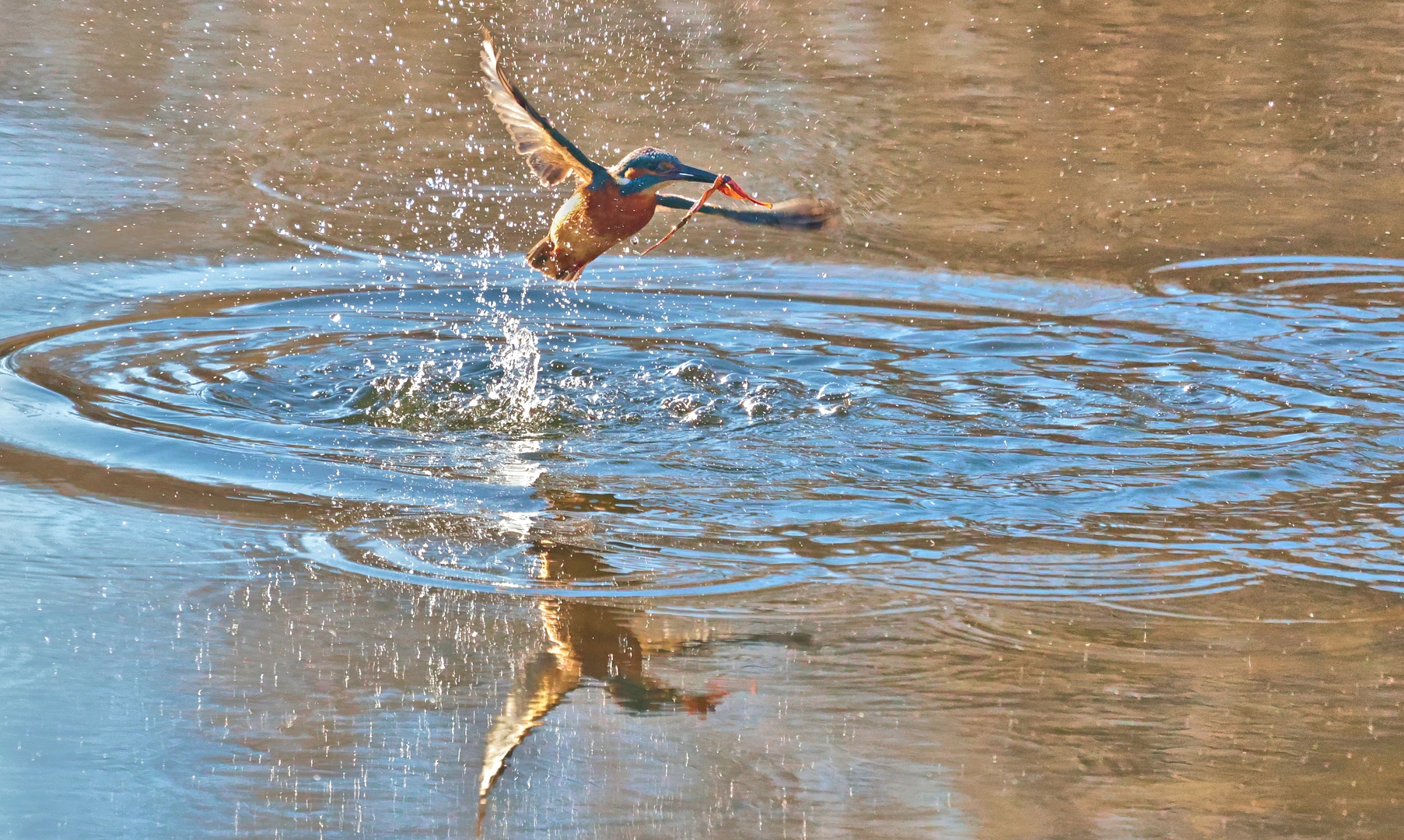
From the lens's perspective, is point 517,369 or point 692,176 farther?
point 517,369

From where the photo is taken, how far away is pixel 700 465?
387cm

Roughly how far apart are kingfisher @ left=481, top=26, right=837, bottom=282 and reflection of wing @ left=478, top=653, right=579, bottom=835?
142cm

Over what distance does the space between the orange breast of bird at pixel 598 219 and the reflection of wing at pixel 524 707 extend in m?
1.49

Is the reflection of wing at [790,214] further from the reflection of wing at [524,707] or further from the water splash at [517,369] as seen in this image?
the reflection of wing at [524,707]

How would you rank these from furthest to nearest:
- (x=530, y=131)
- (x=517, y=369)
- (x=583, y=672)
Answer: (x=517, y=369)
(x=530, y=131)
(x=583, y=672)

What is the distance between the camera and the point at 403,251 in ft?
19.4

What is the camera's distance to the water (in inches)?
96.4

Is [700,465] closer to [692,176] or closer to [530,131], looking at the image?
[692,176]

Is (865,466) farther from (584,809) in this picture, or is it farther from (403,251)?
(403,251)

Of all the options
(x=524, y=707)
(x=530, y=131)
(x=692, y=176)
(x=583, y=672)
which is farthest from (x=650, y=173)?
(x=524, y=707)

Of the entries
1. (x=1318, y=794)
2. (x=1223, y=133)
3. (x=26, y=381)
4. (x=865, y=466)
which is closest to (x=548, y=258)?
(x=865, y=466)

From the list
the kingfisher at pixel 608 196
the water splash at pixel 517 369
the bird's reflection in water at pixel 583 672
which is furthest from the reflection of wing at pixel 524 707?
the water splash at pixel 517 369

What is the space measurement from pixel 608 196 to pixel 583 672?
157 centimetres

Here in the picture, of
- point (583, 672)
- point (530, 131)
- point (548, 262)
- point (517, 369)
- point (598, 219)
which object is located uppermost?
point (530, 131)
